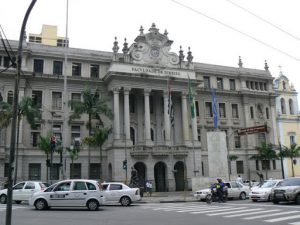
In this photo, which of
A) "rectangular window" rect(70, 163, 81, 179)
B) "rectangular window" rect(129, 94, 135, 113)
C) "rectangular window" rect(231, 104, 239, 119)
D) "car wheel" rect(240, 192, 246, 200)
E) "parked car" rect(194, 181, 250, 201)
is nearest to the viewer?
"parked car" rect(194, 181, 250, 201)

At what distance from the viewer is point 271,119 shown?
2291 inches

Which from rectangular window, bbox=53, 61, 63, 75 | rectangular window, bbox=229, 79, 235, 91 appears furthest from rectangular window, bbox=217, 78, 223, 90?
rectangular window, bbox=53, 61, 63, 75

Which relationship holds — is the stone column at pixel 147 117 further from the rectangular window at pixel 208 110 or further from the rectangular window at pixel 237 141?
the rectangular window at pixel 237 141

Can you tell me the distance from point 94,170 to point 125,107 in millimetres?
8881

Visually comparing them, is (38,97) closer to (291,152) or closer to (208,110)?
(208,110)

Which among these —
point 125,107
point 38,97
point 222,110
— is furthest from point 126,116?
point 222,110

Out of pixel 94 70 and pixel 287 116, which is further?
pixel 287 116

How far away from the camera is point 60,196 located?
19172 mm

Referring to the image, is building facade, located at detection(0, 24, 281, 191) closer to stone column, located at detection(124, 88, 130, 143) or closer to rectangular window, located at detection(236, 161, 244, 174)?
stone column, located at detection(124, 88, 130, 143)

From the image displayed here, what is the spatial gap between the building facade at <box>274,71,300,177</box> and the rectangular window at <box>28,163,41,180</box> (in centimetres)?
3920

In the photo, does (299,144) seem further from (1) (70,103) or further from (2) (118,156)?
(1) (70,103)

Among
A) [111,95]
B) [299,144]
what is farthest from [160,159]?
[299,144]

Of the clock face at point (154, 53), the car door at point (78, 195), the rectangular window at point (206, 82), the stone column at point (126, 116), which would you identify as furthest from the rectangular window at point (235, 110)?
the car door at point (78, 195)

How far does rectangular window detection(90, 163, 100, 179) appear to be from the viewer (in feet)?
149
